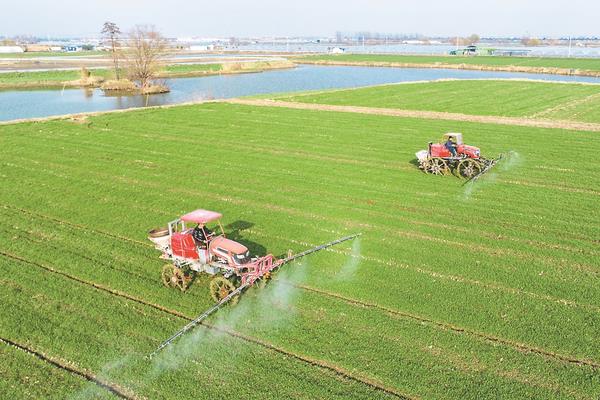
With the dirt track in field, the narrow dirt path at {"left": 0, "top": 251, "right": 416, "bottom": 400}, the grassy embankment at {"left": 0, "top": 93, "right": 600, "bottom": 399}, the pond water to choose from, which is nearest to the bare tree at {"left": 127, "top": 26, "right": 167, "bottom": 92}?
the pond water

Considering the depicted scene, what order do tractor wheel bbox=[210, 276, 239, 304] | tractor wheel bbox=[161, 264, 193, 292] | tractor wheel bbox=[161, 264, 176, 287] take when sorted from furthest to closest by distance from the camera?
tractor wheel bbox=[161, 264, 176, 287]
tractor wheel bbox=[161, 264, 193, 292]
tractor wheel bbox=[210, 276, 239, 304]

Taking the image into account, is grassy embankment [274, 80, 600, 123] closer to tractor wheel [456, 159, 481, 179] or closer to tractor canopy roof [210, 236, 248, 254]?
tractor wheel [456, 159, 481, 179]

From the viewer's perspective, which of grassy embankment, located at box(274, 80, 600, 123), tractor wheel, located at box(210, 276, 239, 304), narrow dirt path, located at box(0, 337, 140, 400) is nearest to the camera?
narrow dirt path, located at box(0, 337, 140, 400)

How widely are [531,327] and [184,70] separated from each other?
109430 mm

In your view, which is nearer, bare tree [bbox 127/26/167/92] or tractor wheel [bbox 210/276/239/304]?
tractor wheel [bbox 210/276/239/304]

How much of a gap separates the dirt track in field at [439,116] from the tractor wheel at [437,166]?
56.8 feet

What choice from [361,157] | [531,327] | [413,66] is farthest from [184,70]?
[531,327]

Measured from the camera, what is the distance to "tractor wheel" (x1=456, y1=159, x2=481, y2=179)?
25.9 m

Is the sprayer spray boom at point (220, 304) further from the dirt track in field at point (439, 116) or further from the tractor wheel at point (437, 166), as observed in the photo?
the dirt track in field at point (439, 116)

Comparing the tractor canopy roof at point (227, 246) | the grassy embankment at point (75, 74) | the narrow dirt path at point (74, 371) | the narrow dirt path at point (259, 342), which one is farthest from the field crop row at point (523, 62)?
the narrow dirt path at point (74, 371)

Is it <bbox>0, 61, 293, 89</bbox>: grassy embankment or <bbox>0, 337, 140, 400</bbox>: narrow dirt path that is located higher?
<bbox>0, 61, 293, 89</bbox>: grassy embankment

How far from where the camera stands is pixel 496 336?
12.9 m

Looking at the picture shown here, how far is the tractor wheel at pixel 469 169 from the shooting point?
84.9 ft

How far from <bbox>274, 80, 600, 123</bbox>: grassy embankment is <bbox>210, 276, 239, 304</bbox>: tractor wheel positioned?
125 feet
